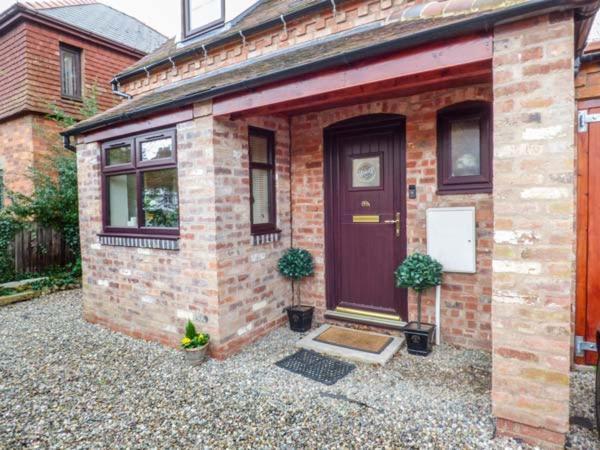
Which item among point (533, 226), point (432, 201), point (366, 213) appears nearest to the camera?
point (533, 226)

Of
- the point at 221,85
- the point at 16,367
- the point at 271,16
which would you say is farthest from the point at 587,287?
the point at 16,367

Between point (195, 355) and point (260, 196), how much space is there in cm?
204

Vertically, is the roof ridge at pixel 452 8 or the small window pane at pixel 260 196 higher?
the roof ridge at pixel 452 8

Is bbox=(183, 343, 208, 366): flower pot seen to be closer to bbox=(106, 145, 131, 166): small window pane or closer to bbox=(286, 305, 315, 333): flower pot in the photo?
bbox=(286, 305, 315, 333): flower pot

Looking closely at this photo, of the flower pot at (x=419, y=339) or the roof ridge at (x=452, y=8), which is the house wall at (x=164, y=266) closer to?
the flower pot at (x=419, y=339)

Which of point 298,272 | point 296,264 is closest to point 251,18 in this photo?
point 296,264

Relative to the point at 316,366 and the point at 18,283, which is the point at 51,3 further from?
the point at 316,366

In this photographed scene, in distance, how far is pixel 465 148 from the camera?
3.75 metres

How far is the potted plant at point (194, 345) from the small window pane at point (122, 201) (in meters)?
1.78

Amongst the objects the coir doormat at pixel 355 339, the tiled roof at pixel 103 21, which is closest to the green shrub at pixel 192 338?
the coir doormat at pixel 355 339

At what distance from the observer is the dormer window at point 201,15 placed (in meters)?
5.74

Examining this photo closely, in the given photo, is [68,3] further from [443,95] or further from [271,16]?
[443,95]

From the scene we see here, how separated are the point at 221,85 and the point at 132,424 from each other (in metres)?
3.16

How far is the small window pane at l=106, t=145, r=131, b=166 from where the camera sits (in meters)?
4.74
